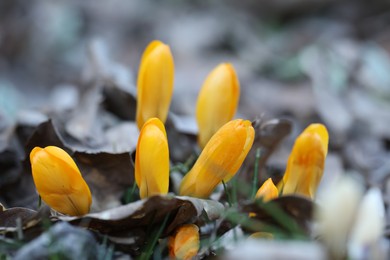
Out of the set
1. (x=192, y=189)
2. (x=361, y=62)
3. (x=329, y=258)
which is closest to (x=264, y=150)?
(x=192, y=189)

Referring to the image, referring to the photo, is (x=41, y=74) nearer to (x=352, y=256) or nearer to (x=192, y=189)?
(x=192, y=189)

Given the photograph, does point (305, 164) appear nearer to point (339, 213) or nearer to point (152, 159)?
point (152, 159)

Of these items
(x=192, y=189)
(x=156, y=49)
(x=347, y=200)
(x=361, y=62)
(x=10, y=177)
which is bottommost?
(x=10, y=177)

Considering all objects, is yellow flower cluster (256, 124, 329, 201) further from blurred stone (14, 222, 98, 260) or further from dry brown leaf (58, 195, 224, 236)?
blurred stone (14, 222, 98, 260)

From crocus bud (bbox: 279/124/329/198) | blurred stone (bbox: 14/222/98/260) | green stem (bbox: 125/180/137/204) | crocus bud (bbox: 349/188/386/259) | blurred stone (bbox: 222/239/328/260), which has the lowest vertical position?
blurred stone (bbox: 14/222/98/260)

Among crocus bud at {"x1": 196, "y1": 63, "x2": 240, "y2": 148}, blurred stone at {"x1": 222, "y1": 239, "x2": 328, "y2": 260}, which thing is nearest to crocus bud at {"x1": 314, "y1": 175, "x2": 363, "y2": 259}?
blurred stone at {"x1": 222, "y1": 239, "x2": 328, "y2": 260}

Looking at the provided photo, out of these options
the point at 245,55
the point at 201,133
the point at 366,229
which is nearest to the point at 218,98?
the point at 201,133

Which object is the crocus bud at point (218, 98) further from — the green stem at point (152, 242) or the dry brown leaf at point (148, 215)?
the green stem at point (152, 242)

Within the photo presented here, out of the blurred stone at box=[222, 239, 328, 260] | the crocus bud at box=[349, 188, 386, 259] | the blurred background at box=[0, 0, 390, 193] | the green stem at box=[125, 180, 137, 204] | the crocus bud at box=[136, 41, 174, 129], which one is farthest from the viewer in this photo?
the blurred background at box=[0, 0, 390, 193]
